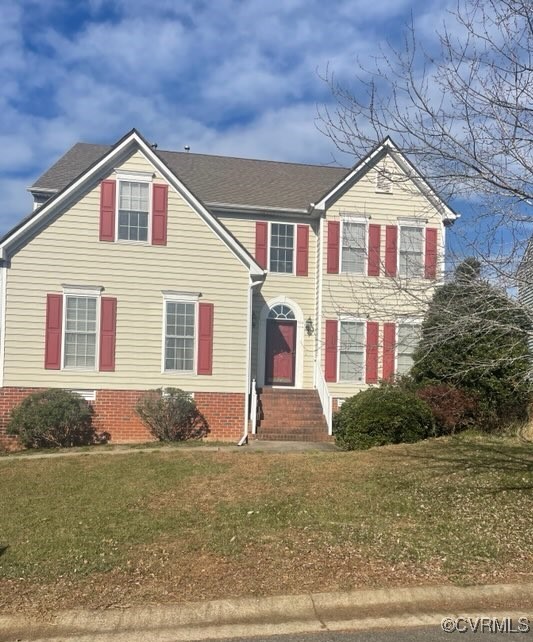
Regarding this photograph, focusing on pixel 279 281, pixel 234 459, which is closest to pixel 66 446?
pixel 234 459

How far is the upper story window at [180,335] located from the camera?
1609 centimetres

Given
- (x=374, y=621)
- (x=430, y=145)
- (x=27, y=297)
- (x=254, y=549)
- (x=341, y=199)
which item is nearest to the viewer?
(x=374, y=621)

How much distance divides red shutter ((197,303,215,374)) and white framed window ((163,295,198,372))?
0.13 m

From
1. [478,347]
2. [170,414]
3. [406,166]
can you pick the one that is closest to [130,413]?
[170,414]

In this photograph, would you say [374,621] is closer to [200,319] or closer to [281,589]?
[281,589]

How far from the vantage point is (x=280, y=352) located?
18188 millimetres

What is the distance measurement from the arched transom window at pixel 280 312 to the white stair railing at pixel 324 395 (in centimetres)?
157

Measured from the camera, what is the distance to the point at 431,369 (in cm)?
1413

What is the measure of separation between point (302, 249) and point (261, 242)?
3.78ft

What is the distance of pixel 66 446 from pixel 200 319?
4.25 meters

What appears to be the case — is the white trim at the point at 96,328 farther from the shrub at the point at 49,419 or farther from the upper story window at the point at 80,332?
the shrub at the point at 49,419

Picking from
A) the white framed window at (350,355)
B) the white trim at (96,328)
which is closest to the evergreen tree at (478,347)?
the white framed window at (350,355)

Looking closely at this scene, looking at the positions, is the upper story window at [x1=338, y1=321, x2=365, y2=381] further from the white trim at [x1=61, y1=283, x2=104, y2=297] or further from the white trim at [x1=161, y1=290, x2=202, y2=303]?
the white trim at [x1=61, y1=283, x2=104, y2=297]

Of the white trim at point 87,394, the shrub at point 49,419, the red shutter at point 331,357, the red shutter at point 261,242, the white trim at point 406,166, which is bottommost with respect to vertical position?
the shrub at point 49,419
